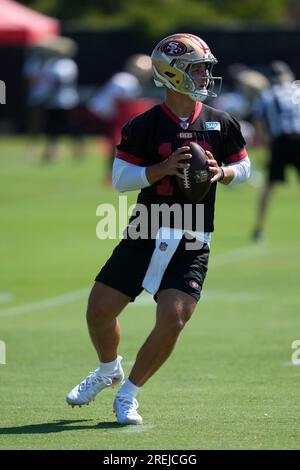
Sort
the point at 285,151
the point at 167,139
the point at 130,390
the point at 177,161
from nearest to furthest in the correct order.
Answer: the point at 177,161 → the point at 130,390 → the point at 167,139 → the point at 285,151

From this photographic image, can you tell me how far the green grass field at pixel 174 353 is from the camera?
6340mm

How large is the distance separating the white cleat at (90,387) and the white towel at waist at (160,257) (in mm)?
588

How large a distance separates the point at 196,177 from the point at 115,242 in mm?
8887

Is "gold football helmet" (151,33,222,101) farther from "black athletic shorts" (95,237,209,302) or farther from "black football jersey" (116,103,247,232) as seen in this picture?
"black athletic shorts" (95,237,209,302)

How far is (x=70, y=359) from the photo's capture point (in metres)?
8.64

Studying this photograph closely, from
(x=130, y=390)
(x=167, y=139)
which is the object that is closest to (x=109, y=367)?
(x=130, y=390)

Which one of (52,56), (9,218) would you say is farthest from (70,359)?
(52,56)

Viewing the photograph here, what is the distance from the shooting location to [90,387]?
6.89 metres

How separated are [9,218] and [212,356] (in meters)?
9.49

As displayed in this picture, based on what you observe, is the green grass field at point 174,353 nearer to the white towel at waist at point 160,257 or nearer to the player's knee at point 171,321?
the player's knee at point 171,321

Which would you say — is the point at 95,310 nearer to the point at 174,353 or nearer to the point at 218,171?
the point at 218,171

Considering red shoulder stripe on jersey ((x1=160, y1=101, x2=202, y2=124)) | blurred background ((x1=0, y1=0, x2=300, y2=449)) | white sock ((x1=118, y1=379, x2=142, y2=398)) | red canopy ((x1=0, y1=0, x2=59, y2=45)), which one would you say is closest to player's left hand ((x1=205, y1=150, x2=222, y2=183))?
red shoulder stripe on jersey ((x1=160, y1=101, x2=202, y2=124))

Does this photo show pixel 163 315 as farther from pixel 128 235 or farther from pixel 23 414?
pixel 23 414

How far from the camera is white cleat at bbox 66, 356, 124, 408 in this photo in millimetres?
6852
